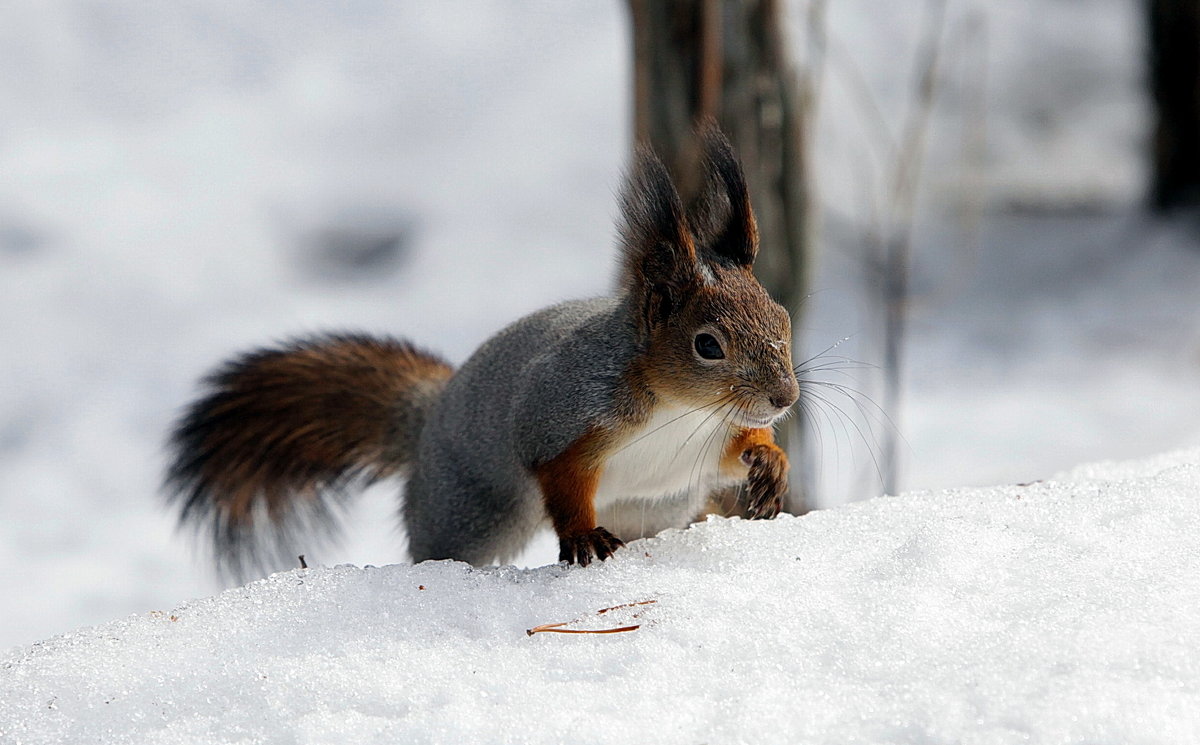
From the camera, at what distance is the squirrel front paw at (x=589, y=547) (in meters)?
1.88

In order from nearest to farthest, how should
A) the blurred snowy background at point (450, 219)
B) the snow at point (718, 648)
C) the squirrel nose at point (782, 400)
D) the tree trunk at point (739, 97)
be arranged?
1. the snow at point (718, 648)
2. the squirrel nose at point (782, 400)
3. the tree trunk at point (739, 97)
4. the blurred snowy background at point (450, 219)

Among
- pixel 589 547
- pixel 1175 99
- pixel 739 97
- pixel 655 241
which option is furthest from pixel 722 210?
pixel 1175 99

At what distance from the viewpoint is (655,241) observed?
2.00 m

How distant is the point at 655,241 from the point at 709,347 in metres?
0.20

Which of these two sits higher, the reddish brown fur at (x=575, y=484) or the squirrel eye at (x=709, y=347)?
the squirrel eye at (x=709, y=347)

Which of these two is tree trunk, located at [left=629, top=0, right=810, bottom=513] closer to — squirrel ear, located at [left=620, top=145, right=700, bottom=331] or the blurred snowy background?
squirrel ear, located at [left=620, top=145, right=700, bottom=331]

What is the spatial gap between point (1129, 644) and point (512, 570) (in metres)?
0.85

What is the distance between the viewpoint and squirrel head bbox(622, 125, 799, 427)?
191 cm

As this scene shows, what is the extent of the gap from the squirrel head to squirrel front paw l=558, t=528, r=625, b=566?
25 centimetres

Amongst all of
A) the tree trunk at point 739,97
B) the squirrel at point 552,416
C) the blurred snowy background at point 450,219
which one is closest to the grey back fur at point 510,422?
the squirrel at point 552,416

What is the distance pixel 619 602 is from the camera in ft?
5.41

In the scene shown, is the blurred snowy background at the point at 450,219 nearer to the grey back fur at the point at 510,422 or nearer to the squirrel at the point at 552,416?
the squirrel at the point at 552,416

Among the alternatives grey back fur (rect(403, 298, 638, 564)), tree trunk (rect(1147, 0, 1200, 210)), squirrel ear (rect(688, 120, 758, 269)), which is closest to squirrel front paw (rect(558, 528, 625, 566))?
grey back fur (rect(403, 298, 638, 564))

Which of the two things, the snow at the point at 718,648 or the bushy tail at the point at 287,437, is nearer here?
the snow at the point at 718,648
